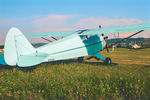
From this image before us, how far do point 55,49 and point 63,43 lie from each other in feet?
2.10

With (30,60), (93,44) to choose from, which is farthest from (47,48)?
(93,44)

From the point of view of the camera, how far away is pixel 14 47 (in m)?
7.11

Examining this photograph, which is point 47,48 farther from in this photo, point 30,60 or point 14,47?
point 14,47

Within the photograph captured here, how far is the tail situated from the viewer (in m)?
6.88

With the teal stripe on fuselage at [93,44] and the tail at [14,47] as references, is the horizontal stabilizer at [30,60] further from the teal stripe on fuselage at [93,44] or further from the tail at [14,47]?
the teal stripe on fuselage at [93,44]

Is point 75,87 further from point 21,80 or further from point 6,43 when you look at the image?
point 6,43

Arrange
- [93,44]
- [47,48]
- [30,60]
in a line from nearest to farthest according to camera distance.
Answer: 1. [30,60]
2. [47,48]
3. [93,44]

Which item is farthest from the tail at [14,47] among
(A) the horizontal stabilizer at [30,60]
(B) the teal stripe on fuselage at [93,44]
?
(B) the teal stripe on fuselage at [93,44]

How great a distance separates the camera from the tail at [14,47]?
6.88 m

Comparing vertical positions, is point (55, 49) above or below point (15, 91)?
above

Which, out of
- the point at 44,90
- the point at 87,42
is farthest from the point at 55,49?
the point at 44,90

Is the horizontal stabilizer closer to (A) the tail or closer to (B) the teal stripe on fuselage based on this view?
(A) the tail

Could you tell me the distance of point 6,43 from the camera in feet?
22.5

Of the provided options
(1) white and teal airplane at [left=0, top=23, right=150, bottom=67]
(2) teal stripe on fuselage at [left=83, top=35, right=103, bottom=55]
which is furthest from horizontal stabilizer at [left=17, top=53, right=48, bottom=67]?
(2) teal stripe on fuselage at [left=83, top=35, right=103, bottom=55]
